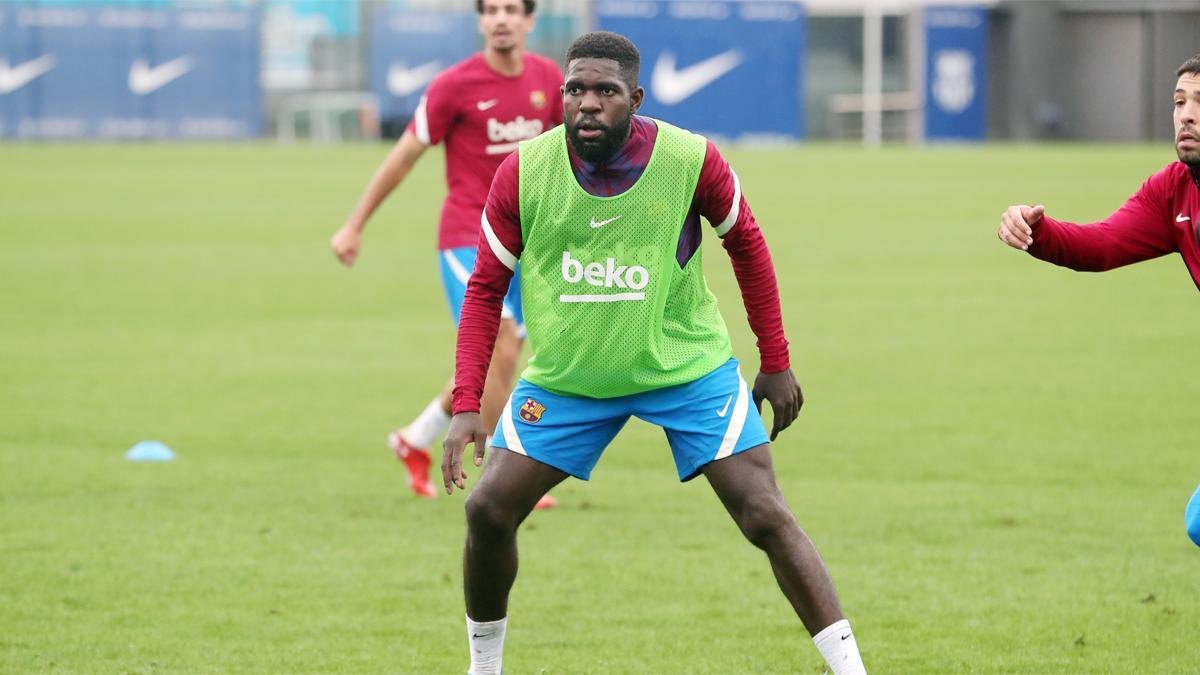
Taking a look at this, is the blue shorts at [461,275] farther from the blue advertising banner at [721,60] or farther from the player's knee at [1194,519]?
the blue advertising banner at [721,60]

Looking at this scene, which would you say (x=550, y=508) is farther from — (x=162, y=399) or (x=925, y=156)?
(x=925, y=156)

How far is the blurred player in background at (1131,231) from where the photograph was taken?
18.4ft

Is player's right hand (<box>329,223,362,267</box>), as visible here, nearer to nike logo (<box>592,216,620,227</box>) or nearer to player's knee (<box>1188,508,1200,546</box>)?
nike logo (<box>592,216,620,227</box>)

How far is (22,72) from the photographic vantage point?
47531mm

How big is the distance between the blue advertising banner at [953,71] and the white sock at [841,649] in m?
46.4

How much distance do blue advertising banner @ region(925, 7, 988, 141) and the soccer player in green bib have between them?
4615cm

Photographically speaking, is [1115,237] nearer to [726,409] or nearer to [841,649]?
[726,409]

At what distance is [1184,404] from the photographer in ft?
40.0

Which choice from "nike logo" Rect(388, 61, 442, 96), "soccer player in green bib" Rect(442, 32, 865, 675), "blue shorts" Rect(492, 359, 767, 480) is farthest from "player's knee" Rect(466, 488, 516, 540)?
"nike logo" Rect(388, 61, 442, 96)

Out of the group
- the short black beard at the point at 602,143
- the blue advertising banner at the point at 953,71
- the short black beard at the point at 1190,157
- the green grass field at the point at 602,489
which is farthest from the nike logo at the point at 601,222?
the blue advertising banner at the point at 953,71

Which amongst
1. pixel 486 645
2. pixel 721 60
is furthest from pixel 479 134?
pixel 721 60

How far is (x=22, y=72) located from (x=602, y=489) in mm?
41499

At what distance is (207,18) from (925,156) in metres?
20.3

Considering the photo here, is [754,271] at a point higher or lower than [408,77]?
higher
